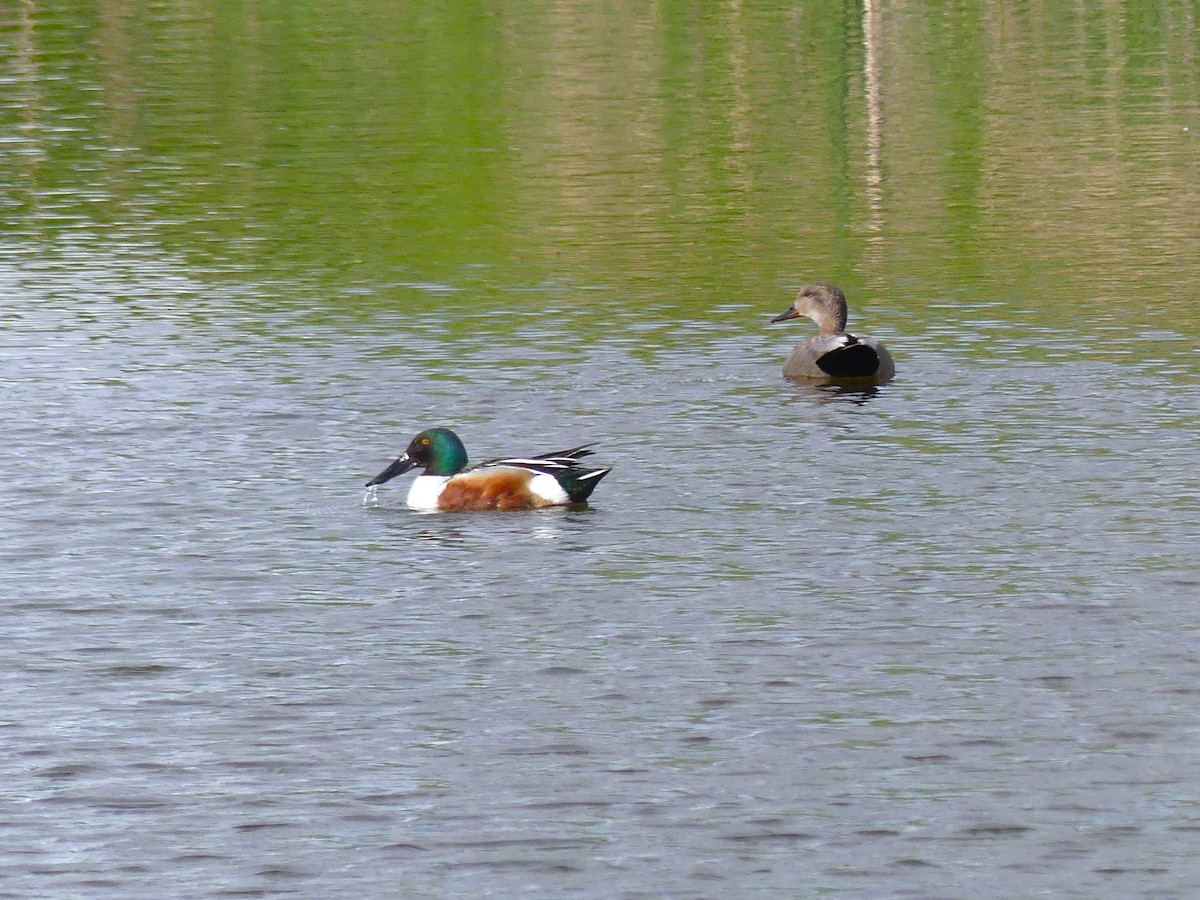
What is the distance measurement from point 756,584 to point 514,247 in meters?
17.4

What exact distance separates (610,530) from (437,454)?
162cm

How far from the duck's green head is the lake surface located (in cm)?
40

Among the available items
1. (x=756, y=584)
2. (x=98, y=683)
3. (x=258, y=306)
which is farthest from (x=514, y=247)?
(x=98, y=683)

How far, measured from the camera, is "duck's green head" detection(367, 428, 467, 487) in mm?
16703

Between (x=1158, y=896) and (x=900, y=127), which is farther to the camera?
(x=900, y=127)

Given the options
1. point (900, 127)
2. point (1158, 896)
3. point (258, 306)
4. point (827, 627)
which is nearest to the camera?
point (1158, 896)

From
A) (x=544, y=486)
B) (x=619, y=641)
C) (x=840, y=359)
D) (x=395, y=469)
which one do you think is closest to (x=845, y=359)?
(x=840, y=359)

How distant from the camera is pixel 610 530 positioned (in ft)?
51.7

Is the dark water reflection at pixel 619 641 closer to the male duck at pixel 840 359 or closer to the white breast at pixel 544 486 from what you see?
the white breast at pixel 544 486

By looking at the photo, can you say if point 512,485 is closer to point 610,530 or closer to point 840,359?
point 610,530

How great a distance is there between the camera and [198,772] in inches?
426

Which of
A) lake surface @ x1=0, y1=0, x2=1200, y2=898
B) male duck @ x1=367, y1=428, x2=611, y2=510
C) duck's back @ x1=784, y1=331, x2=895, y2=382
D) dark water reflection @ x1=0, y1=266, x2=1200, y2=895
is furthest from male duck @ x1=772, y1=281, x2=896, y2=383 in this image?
male duck @ x1=367, y1=428, x2=611, y2=510

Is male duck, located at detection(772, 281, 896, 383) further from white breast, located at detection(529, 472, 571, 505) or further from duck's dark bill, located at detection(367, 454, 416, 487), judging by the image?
duck's dark bill, located at detection(367, 454, 416, 487)

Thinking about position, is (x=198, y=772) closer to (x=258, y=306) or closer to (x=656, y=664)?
(x=656, y=664)
